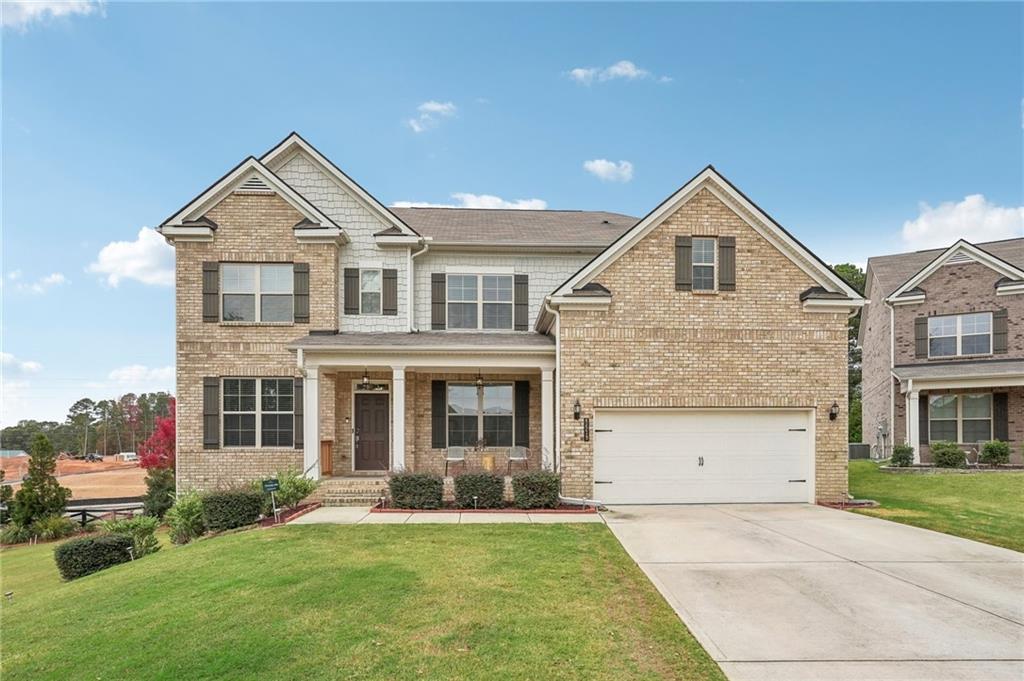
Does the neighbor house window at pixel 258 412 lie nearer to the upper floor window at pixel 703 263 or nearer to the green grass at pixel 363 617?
the green grass at pixel 363 617

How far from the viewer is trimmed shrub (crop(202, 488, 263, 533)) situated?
10.1 metres

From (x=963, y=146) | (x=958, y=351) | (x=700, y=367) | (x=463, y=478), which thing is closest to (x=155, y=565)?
(x=463, y=478)

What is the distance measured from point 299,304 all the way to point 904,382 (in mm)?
20341

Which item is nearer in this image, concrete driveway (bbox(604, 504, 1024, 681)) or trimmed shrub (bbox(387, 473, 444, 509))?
concrete driveway (bbox(604, 504, 1024, 681))

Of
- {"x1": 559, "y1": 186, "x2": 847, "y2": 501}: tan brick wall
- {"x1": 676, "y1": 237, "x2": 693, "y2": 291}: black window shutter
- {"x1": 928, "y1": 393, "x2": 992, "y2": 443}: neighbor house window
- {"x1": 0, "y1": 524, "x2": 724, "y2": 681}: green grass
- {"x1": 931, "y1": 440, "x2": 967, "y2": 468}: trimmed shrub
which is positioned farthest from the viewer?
{"x1": 928, "y1": 393, "x2": 992, "y2": 443}: neighbor house window

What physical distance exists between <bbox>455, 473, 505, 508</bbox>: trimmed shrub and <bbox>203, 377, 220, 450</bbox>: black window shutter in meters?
6.61

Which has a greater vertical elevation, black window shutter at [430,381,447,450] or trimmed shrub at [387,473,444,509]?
black window shutter at [430,381,447,450]

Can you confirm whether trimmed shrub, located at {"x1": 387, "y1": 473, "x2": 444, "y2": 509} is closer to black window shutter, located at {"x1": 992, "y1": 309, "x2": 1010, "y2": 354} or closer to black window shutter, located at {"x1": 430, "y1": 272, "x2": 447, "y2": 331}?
black window shutter, located at {"x1": 430, "y1": 272, "x2": 447, "y2": 331}

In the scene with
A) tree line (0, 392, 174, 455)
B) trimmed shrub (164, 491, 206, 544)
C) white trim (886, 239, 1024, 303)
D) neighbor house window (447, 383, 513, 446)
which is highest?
white trim (886, 239, 1024, 303)

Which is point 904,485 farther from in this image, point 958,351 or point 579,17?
point 579,17

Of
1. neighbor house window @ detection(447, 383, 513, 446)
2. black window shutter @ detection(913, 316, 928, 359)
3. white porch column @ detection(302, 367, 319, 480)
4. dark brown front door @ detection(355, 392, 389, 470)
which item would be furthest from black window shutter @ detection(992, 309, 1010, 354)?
white porch column @ detection(302, 367, 319, 480)

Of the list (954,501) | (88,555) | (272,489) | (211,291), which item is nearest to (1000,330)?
(954,501)

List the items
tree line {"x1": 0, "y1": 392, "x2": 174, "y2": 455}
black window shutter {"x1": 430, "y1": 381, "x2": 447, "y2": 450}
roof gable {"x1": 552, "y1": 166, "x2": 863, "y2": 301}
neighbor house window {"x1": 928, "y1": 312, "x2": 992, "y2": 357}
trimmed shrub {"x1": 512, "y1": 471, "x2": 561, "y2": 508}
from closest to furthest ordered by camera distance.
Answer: trimmed shrub {"x1": 512, "y1": 471, "x2": 561, "y2": 508}, roof gable {"x1": 552, "y1": 166, "x2": 863, "y2": 301}, black window shutter {"x1": 430, "y1": 381, "x2": 447, "y2": 450}, neighbor house window {"x1": 928, "y1": 312, "x2": 992, "y2": 357}, tree line {"x1": 0, "y1": 392, "x2": 174, "y2": 455}

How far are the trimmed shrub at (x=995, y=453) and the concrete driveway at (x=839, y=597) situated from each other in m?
11.4
